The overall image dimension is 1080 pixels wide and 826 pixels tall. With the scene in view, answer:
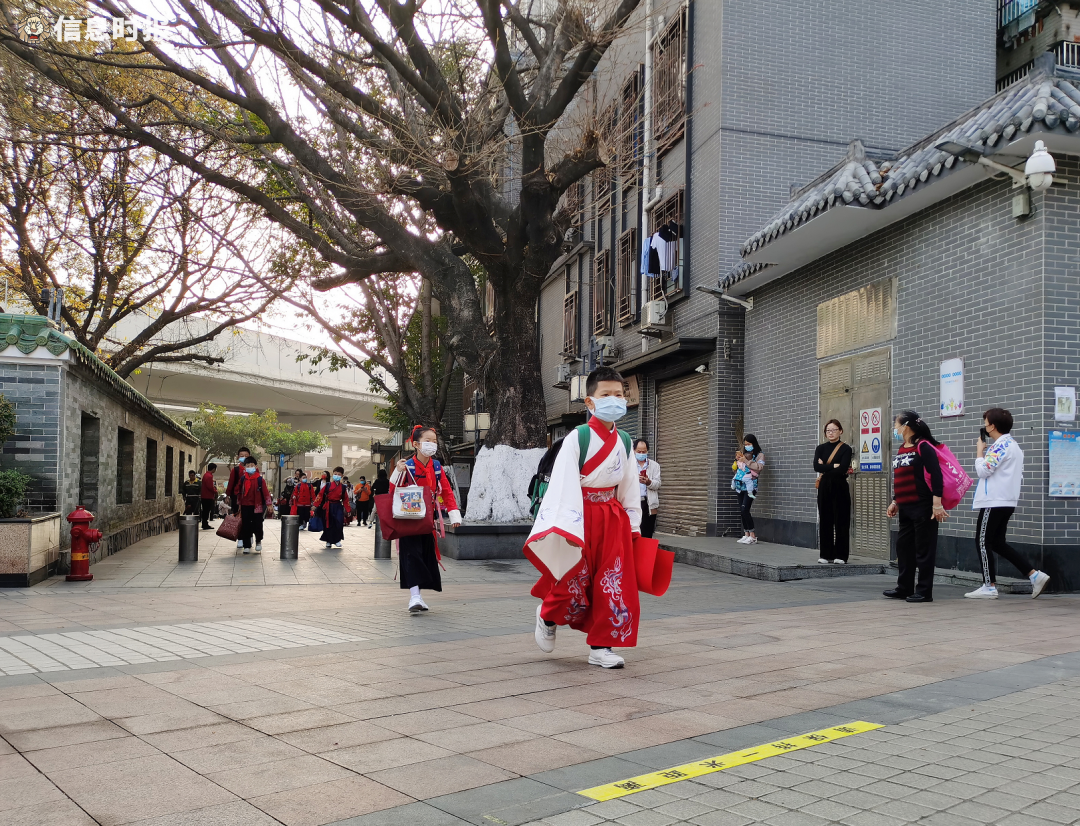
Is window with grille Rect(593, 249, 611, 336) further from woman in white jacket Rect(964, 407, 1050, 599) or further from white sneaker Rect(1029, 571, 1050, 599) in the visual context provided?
white sneaker Rect(1029, 571, 1050, 599)

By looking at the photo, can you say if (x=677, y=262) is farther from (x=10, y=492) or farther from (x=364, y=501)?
(x=364, y=501)

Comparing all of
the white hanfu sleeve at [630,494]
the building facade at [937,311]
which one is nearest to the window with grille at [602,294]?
the building facade at [937,311]

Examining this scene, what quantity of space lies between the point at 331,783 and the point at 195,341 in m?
21.9

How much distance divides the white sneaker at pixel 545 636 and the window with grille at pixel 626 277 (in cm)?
1449

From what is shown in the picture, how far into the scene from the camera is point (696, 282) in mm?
16766

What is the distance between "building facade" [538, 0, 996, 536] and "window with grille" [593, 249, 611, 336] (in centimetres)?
387

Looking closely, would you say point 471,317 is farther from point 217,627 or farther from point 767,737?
point 767,737

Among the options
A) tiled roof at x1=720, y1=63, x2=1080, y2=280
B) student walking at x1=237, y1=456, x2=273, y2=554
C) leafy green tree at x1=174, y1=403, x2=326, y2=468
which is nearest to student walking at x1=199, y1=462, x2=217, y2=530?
student walking at x1=237, y1=456, x2=273, y2=554

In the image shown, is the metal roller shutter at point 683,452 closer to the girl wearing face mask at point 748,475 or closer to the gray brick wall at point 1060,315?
the girl wearing face mask at point 748,475

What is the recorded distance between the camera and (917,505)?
854cm

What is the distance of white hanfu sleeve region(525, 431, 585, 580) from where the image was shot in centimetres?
559

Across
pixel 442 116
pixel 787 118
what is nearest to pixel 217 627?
pixel 442 116

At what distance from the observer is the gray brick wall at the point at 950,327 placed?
9242mm

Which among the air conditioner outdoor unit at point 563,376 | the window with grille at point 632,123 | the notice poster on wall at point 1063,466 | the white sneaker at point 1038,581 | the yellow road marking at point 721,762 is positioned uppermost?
the window with grille at point 632,123
